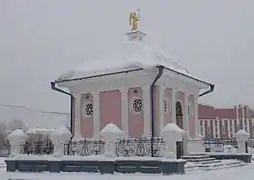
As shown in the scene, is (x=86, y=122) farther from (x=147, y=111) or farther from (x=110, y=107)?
(x=147, y=111)

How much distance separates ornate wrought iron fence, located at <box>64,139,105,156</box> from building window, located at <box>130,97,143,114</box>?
2.21 meters

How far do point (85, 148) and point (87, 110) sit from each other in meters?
2.97

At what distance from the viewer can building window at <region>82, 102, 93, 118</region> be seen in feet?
62.0

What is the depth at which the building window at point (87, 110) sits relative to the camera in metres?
18.9

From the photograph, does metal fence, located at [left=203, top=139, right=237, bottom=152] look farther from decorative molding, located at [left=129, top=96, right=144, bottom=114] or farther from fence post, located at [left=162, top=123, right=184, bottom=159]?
fence post, located at [left=162, top=123, right=184, bottom=159]

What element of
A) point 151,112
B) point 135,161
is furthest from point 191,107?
point 135,161

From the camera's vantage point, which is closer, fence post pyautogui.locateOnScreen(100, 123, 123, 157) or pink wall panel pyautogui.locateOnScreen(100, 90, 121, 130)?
fence post pyautogui.locateOnScreen(100, 123, 123, 157)

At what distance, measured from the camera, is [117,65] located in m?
17.9

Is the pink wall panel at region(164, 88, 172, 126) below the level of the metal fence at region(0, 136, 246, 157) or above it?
above

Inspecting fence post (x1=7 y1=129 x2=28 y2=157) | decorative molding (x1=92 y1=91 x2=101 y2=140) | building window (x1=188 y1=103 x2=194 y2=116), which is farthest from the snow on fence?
building window (x1=188 y1=103 x2=194 y2=116)

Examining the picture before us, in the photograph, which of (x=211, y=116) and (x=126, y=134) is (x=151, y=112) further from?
(x=211, y=116)

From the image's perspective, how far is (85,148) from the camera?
16.4m

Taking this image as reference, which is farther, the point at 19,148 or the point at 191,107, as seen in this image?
the point at 191,107

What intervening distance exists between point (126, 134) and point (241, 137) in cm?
808
